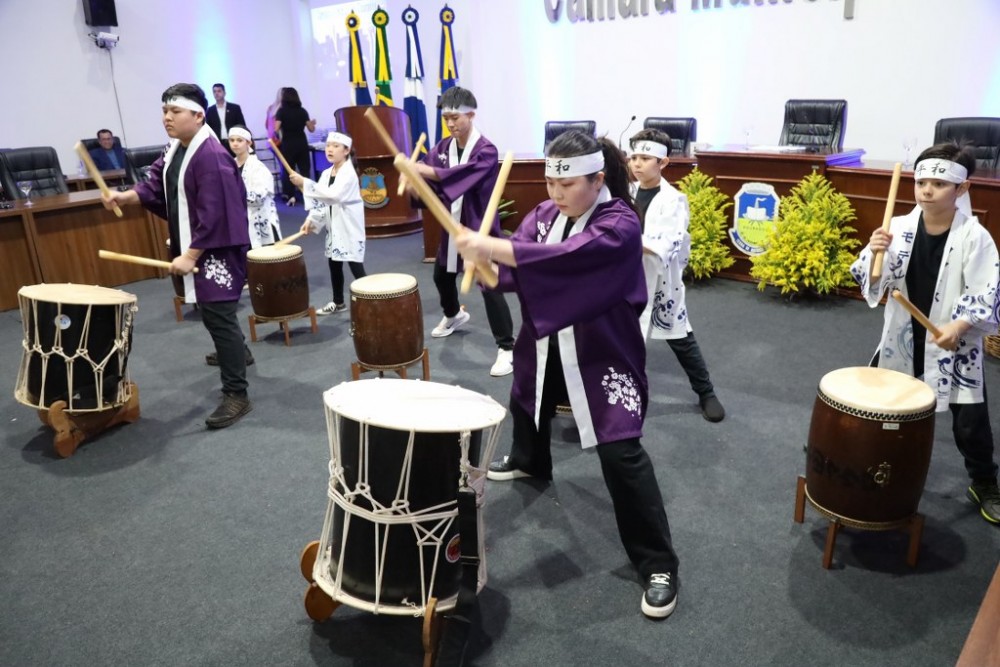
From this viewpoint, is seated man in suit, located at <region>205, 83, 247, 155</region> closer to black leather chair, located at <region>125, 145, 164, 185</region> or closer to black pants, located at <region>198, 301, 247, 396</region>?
black leather chair, located at <region>125, 145, 164, 185</region>

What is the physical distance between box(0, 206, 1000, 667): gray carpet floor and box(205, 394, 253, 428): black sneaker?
5 centimetres

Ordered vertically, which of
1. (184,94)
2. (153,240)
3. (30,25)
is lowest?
(153,240)

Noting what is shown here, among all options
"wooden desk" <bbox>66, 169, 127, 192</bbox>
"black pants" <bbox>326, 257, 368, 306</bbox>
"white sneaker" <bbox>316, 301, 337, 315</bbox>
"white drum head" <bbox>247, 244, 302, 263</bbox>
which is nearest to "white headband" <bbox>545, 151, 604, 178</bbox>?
"white drum head" <bbox>247, 244, 302, 263</bbox>

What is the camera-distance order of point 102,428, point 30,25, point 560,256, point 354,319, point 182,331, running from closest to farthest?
point 560,256 → point 102,428 → point 354,319 → point 182,331 → point 30,25

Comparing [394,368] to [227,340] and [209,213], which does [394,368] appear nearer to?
[227,340]

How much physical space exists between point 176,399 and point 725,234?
12.3 ft

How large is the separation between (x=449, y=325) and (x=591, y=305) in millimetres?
2601

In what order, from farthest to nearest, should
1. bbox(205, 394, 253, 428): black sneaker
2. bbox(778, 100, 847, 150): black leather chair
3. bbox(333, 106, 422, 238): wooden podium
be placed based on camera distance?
bbox(333, 106, 422, 238): wooden podium < bbox(778, 100, 847, 150): black leather chair < bbox(205, 394, 253, 428): black sneaker

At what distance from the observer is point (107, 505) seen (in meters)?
2.59

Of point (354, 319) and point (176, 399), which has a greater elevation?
point (354, 319)

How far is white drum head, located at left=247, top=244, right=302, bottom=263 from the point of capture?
13.3 ft

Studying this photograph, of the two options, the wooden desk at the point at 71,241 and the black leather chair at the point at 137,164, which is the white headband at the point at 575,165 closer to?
the wooden desk at the point at 71,241

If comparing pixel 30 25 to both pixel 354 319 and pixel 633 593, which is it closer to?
→ pixel 354 319

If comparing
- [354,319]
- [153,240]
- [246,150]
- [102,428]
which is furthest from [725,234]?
[153,240]
